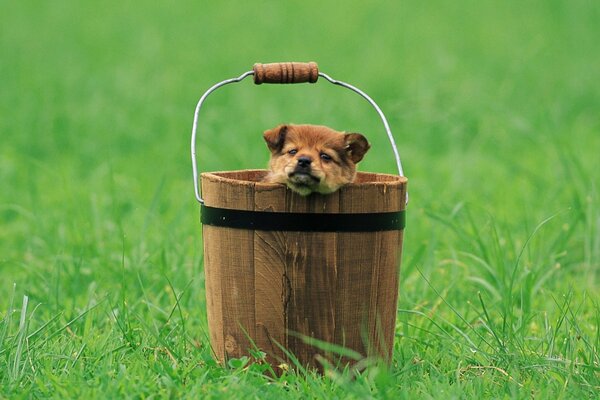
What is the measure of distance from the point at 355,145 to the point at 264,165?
427 centimetres

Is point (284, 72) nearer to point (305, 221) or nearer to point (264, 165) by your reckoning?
point (305, 221)

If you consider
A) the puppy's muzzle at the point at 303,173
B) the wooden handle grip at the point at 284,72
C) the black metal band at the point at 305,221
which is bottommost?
the black metal band at the point at 305,221

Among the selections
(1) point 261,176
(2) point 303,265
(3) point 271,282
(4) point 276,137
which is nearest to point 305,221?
(2) point 303,265

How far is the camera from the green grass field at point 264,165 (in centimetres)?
429

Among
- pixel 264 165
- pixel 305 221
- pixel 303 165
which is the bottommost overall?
pixel 264 165

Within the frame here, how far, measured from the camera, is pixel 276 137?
4.36m

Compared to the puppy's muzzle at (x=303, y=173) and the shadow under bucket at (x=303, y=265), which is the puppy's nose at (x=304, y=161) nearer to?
the puppy's muzzle at (x=303, y=173)

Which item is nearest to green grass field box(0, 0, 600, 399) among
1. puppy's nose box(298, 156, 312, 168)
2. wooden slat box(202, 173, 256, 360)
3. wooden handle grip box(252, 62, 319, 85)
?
wooden slat box(202, 173, 256, 360)

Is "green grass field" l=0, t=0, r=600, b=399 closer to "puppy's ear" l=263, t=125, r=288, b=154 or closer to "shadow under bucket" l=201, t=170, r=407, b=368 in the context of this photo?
"shadow under bucket" l=201, t=170, r=407, b=368

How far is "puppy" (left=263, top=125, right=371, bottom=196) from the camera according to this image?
4.00 m

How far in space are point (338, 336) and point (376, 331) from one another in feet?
0.60

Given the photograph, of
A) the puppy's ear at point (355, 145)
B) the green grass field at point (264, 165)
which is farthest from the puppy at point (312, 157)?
the green grass field at point (264, 165)

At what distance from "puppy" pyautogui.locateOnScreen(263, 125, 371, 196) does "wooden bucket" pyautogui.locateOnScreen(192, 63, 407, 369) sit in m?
0.07

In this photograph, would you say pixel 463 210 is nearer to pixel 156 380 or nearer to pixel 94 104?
pixel 156 380
